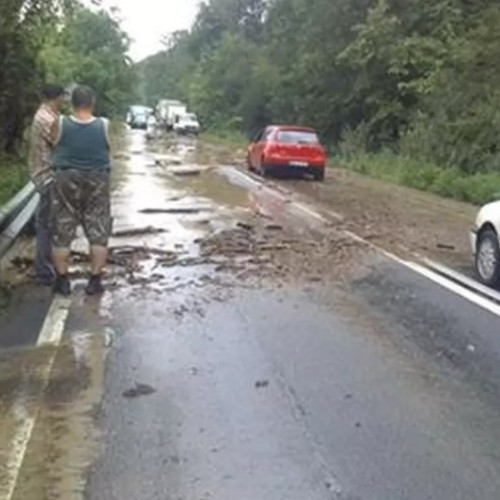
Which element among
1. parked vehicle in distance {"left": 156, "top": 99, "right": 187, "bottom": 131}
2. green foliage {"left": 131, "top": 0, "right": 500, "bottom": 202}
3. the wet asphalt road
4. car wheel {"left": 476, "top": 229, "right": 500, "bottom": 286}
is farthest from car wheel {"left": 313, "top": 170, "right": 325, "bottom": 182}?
parked vehicle in distance {"left": 156, "top": 99, "right": 187, "bottom": 131}

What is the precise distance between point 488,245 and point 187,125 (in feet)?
223

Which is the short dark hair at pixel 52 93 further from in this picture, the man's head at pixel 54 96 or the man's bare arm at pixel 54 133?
the man's bare arm at pixel 54 133

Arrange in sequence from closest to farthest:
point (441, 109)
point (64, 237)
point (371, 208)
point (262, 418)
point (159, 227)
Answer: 1. point (262, 418)
2. point (64, 237)
3. point (159, 227)
4. point (371, 208)
5. point (441, 109)

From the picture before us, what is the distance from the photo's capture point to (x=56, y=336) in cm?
807

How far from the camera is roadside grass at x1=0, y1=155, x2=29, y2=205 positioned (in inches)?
587

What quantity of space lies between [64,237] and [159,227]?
551cm

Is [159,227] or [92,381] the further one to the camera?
[159,227]

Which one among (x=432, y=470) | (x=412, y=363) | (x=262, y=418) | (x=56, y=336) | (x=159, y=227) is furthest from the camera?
(x=159, y=227)

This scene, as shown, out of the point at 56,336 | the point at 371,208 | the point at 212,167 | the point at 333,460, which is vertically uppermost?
the point at 333,460

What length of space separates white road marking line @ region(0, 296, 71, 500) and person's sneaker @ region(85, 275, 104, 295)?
32 centimetres

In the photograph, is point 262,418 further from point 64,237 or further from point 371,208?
point 371,208

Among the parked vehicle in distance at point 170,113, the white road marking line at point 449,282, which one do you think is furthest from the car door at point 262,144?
the parked vehicle in distance at point 170,113

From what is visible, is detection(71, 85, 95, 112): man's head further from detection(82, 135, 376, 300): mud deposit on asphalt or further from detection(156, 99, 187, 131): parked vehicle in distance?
detection(156, 99, 187, 131): parked vehicle in distance

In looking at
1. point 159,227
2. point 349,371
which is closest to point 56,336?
point 349,371
